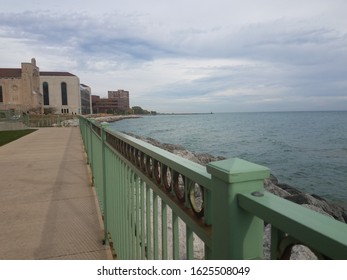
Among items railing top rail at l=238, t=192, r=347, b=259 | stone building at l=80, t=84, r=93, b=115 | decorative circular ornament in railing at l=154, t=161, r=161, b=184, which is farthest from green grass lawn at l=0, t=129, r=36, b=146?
stone building at l=80, t=84, r=93, b=115

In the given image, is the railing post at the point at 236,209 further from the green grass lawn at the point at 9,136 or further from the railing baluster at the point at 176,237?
the green grass lawn at the point at 9,136

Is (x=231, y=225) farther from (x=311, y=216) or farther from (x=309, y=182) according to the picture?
(x=309, y=182)

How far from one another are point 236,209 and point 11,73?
9539cm

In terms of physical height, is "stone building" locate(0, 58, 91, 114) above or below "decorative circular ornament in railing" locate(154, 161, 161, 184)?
above

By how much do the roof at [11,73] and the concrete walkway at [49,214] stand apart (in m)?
85.2

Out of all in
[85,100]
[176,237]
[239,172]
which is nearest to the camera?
[239,172]

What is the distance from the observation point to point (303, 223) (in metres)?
0.76

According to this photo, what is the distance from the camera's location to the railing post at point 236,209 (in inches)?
37.4

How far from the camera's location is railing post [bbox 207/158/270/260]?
95cm

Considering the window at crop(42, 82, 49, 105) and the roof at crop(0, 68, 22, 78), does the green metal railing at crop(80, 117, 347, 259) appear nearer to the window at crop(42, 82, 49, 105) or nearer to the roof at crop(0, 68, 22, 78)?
the roof at crop(0, 68, 22, 78)

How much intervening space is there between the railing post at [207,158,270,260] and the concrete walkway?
2798 mm

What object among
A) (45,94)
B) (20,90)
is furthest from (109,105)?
(20,90)

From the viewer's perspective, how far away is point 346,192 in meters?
14.2

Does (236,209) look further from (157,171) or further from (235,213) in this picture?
(157,171)
